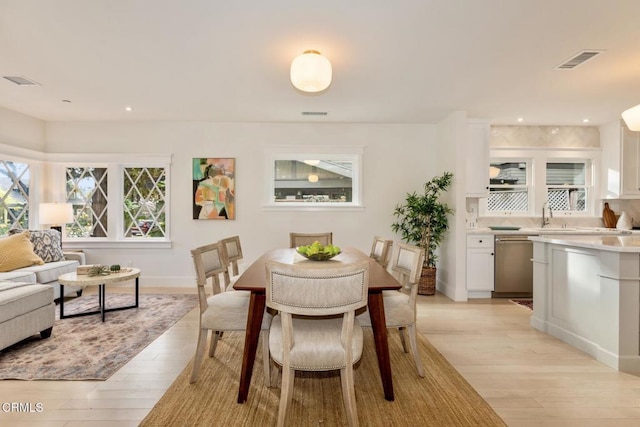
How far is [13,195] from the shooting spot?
15.6 ft

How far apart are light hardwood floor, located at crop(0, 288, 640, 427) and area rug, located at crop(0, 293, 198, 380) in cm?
12

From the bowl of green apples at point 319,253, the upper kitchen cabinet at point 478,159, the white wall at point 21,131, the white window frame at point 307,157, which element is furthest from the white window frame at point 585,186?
the white wall at point 21,131

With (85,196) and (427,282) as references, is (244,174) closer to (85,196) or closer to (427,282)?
A: (85,196)

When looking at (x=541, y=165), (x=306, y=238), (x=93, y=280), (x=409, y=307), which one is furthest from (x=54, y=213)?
(x=541, y=165)

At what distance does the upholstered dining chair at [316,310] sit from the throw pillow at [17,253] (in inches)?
148

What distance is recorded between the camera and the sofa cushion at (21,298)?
2712 mm

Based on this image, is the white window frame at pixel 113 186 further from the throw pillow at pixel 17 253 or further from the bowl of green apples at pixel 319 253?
the bowl of green apples at pixel 319 253

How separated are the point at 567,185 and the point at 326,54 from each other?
4.65 meters

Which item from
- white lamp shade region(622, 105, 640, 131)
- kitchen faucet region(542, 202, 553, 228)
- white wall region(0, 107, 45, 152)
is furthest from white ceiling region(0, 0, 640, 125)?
kitchen faucet region(542, 202, 553, 228)

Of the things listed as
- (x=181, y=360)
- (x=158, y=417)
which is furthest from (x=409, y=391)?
(x=181, y=360)

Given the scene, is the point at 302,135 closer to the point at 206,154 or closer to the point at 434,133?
the point at 206,154

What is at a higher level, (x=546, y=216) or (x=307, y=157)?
(x=307, y=157)

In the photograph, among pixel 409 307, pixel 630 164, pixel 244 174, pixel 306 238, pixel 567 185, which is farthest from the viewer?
pixel 567 185

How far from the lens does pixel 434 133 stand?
5.30 m
